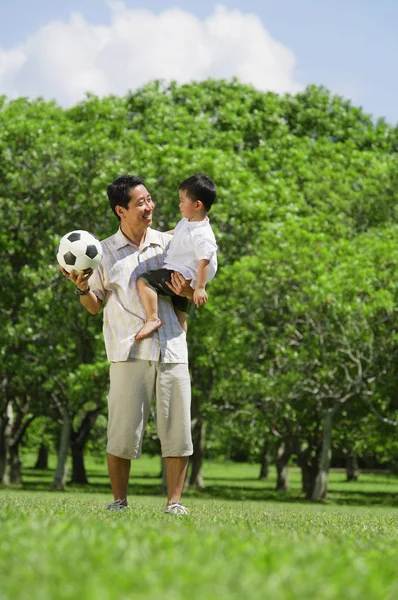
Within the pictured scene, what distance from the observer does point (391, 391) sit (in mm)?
29469

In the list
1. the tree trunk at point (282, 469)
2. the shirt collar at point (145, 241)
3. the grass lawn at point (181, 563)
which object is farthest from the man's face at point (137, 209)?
the tree trunk at point (282, 469)

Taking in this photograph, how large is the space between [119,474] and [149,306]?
4.85ft

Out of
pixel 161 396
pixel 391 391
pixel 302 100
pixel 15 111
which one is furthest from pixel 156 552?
pixel 302 100

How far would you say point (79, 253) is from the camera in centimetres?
770

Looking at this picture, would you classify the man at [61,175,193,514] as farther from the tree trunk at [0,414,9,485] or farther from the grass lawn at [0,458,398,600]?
the tree trunk at [0,414,9,485]

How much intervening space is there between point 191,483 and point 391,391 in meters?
8.78

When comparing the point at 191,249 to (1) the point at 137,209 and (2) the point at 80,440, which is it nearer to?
(1) the point at 137,209

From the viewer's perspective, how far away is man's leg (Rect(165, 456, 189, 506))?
312 inches

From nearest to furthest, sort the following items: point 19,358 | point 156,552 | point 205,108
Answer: point 156,552 < point 19,358 < point 205,108

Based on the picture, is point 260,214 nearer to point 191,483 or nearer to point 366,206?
point 366,206

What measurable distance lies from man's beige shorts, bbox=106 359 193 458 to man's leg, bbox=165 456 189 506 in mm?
70

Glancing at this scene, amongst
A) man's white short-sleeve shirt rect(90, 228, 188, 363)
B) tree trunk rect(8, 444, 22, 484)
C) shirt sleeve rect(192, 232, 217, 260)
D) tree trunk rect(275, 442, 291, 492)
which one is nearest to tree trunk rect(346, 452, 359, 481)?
tree trunk rect(275, 442, 291, 492)

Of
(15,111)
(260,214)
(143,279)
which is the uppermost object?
(15,111)

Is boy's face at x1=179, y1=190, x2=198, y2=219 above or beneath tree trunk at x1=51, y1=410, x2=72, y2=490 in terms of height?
above
